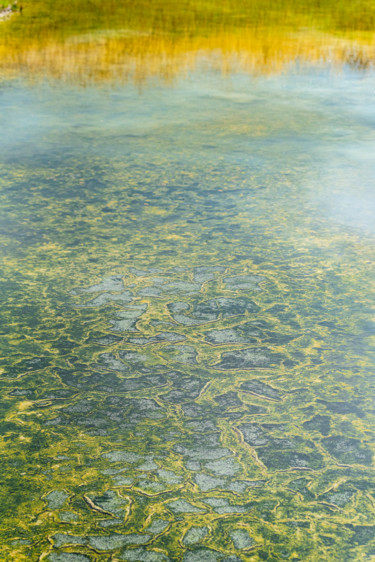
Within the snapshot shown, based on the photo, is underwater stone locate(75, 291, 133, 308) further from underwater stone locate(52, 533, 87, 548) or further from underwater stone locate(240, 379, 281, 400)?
underwater stone locate(52, 533, 87, 548)

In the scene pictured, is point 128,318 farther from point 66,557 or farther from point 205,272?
point 66,557

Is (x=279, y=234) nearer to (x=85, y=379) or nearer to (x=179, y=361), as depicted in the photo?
(x=179, y=361)

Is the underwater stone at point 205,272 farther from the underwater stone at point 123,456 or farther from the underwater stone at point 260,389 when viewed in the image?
the underwater stone at point 123,456

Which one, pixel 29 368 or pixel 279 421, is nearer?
pixel 279 421

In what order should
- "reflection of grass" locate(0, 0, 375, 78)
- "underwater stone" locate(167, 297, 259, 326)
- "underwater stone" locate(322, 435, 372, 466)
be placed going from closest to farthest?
1. "underwater stone" locate(322, 435, 372, 466)
2. "underwater stone" locate(167, 297, 259, 326)
3. "reflection of grass" locate(0, 0, 375, 78)

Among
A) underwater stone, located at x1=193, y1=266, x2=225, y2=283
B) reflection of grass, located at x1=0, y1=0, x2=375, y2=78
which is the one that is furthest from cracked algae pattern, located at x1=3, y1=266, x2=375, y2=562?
reflection of grass, located at x1=0, y1=0, x2=375, y2=78

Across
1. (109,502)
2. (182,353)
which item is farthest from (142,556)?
(182,353)

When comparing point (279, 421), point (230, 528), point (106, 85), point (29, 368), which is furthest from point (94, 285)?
point (106, 85)

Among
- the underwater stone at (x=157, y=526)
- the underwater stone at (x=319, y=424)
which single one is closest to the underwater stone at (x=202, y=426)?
the underwater stone at (x=319, y=424)
